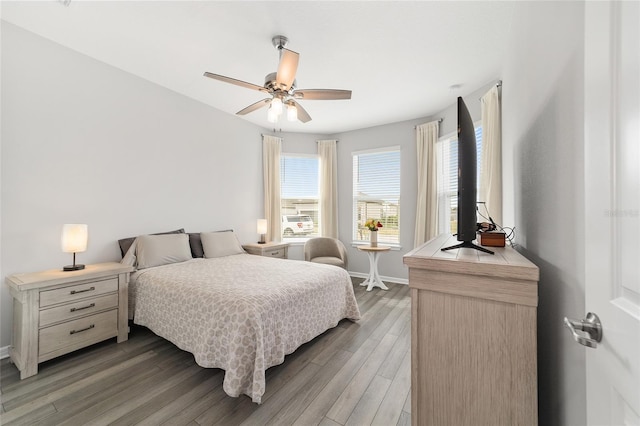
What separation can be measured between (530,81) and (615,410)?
1608mm

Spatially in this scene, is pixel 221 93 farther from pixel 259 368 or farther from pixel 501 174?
pixel 501 174

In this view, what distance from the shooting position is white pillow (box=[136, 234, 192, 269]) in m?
2.73

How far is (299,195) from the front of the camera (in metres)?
5.11

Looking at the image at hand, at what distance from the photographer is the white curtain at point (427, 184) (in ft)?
13.0

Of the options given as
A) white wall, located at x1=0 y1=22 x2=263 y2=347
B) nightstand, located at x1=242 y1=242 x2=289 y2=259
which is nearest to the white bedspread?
white wall, located at x1=0 y1=22 x2=263 y2=347

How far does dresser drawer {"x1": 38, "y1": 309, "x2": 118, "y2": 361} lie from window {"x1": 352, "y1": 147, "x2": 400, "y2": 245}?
3.76 m

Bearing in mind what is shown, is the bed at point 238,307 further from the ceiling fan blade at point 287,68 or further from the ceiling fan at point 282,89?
the ceiling fan blade at point 287,68

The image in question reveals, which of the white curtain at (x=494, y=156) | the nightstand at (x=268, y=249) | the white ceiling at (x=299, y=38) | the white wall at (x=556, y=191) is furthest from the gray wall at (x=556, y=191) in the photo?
the nightstand at (x=268, y=249)

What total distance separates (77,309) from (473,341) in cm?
286

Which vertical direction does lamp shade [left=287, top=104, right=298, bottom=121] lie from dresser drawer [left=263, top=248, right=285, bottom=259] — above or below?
above

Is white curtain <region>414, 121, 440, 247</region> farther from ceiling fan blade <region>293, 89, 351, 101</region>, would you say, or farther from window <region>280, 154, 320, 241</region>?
ceiling fan blade <region>293, 89, 351, 101</region>

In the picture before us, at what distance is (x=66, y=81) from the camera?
2.48 meters

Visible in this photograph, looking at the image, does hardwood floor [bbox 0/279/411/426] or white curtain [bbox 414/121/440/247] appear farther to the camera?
white curtain [bbox 414/121/440/247]

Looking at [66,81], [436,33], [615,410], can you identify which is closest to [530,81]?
[436,33]
